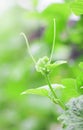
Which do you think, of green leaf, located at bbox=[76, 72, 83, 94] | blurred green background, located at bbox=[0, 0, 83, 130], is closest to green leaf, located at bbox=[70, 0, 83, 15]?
green leaf, located at bbox=[76, 72, 83, 94]

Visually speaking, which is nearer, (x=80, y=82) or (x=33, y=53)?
(x=80, y=82)

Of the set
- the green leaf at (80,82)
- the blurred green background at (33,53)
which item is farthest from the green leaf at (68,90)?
the blurred green background at (33,53)

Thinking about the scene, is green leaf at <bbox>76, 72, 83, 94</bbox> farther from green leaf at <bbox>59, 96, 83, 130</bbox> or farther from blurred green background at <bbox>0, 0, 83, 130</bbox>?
blurred green background at <bbox>0, 0, 83, 130</bbox>

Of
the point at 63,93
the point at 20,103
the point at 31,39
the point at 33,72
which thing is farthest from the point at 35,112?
the point at 63,93

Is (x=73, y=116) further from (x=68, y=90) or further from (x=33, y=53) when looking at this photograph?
(x=33, y=53)

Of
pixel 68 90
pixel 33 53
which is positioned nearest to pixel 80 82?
pixel 68 90

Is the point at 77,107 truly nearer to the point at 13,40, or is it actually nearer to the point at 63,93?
the point at 63,93
